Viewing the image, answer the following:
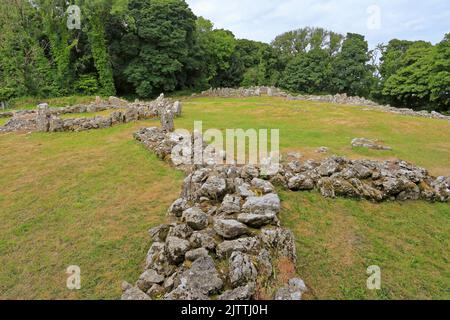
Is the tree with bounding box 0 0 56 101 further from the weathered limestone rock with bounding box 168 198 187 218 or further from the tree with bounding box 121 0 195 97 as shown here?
the weathered limestone rock with bounding box 168 198 187 218

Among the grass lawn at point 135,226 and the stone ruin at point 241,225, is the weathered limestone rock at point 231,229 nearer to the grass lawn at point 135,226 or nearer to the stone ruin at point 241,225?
the stone ruin at point 241,225

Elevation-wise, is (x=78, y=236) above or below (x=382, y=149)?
below

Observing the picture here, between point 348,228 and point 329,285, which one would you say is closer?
point 329,285

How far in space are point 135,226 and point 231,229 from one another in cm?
268

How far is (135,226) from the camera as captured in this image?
736 cm

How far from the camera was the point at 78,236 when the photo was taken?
7.11m

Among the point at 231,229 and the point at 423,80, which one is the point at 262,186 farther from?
the point at 423,80

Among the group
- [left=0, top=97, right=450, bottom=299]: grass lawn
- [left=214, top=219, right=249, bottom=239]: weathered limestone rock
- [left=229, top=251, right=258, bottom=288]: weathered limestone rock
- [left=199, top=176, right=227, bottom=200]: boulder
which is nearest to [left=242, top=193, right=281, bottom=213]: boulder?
[left=214, top=219, right=249, bottom=239]: weathered limestone rock

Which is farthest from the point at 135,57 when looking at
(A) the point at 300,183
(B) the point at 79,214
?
(A) the point at 300,183

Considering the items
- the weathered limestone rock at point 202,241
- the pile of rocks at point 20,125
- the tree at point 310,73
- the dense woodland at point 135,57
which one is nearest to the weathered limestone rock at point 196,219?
the weathered limestone rock at point 202,241
